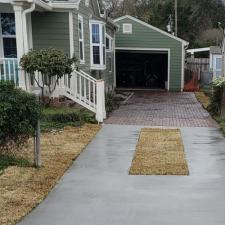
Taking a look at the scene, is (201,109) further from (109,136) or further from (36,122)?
(36,122)

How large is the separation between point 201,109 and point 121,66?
1327cm

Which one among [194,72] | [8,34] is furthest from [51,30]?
[194,72]

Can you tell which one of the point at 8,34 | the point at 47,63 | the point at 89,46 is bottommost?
the point at 47,63

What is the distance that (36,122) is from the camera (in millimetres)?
6727

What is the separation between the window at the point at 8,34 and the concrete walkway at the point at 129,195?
23.4ft

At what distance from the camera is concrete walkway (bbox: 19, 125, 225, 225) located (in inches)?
185

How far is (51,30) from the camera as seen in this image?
14.4 m

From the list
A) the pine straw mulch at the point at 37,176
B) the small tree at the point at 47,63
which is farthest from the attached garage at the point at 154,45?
the pine straw mulch at the point at 37,176

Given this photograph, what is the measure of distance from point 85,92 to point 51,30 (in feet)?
9.55

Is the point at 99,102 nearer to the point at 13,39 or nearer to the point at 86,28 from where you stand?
the point at 13,39

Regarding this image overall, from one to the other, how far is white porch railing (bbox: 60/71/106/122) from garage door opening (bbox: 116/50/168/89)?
1491cm

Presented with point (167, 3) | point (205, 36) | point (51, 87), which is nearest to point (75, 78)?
point (51, 87)

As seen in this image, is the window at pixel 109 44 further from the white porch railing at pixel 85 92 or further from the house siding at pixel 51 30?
the white porch railing at pixel 85 92

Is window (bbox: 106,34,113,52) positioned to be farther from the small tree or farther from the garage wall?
the small tree
